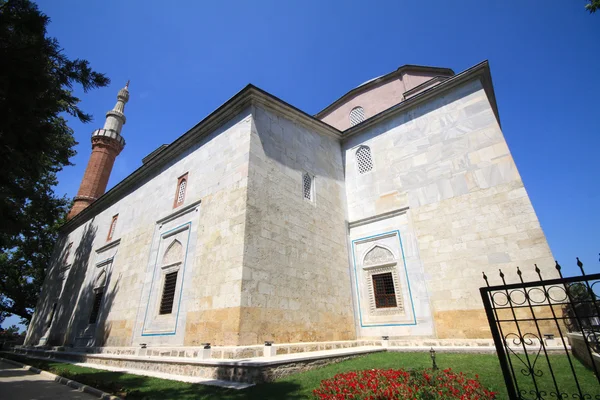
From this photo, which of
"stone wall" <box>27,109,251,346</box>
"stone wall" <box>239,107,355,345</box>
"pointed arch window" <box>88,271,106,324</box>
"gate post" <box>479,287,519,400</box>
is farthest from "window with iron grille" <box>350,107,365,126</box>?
"pointed arch window" <box>88,271,106,324</box>

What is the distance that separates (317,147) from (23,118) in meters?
7.45

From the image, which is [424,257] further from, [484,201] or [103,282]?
[103,282]

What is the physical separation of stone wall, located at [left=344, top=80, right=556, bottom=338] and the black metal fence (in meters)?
0.75

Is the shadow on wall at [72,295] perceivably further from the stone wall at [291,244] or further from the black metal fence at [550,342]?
the black metal fence at [550,342]

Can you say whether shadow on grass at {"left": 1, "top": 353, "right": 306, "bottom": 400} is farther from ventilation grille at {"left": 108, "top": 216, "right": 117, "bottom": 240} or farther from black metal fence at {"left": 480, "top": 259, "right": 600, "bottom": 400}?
ventilation grille at {"left": 108, "top": 216, "right": 117, "bottom": 240}

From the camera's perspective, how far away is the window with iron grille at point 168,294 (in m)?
7.98

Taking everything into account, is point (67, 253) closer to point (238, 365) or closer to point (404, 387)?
point (238, 365)

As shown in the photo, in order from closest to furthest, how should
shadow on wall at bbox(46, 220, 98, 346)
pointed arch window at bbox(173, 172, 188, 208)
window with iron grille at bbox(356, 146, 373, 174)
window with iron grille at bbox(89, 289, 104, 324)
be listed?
pointed arch window at bbox(173, 172, 188, 208) → window with iron grille at bbox(356, 146, 373, 174) → window with iron grille at bbox(89, 289, 104, 324) → shadow on wall at bbox(46, 220, 98, 346)

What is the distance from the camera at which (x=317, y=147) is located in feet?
32.9

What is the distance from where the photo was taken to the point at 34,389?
16.8 ft

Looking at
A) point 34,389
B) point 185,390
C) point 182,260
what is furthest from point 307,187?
point 34,389

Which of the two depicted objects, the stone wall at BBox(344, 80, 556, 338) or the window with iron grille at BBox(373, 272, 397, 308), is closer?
the stone wall at BBox(344, 80, 556, 338)

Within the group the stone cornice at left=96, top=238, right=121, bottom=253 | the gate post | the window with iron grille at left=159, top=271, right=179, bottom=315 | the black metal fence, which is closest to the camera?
the black metal fence

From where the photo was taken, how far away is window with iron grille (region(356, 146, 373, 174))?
33.7 ft
